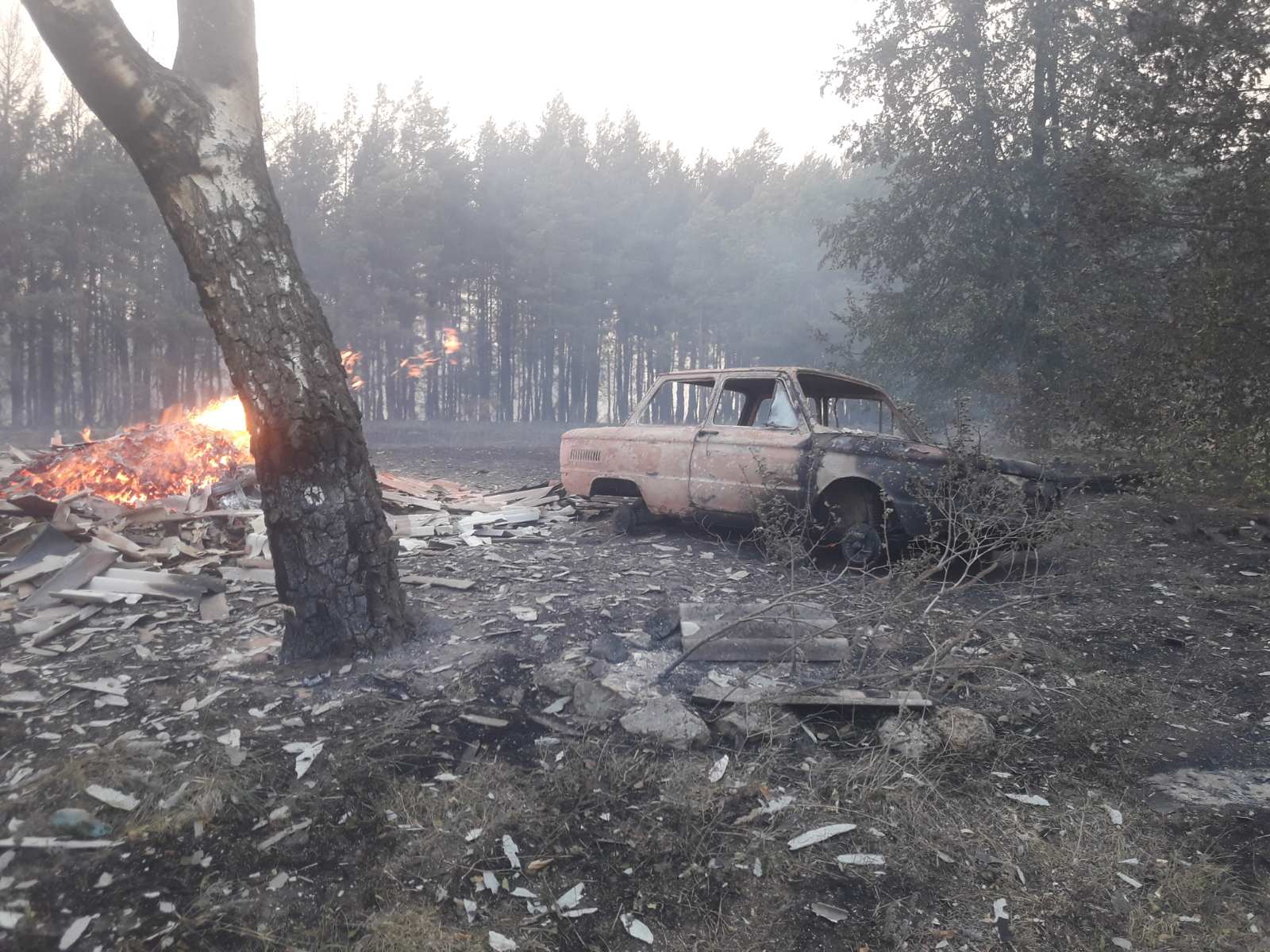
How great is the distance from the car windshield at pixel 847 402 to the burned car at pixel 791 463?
0.01 meters

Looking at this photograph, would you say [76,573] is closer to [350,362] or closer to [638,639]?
[638,639]

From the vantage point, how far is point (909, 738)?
3.71 meters

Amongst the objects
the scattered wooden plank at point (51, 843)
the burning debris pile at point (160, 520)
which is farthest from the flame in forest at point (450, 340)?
the scattered wooden plank at point (51, 843)

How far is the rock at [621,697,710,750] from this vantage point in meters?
3.72

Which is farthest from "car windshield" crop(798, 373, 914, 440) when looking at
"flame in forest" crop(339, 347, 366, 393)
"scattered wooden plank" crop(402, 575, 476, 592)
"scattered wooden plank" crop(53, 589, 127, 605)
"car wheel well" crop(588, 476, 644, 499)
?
"scattered wooden plank" crop(53, 589, 127, 605)

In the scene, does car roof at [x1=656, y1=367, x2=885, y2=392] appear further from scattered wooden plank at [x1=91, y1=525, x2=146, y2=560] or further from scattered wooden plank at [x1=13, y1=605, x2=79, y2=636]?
scattered wooden plank at [x1=13, y1=605, x2=79, y2=636]

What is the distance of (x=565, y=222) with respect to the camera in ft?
113

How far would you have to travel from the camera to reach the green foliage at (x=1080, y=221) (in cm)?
714

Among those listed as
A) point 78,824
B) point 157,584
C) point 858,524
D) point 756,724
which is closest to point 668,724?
point 756,724

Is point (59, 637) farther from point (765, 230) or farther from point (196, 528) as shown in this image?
point (765, 230)

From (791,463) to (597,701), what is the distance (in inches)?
134

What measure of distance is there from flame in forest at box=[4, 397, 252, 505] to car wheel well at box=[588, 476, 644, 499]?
154 inches

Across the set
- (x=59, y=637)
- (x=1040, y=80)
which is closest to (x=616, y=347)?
(x=1040, y=80)

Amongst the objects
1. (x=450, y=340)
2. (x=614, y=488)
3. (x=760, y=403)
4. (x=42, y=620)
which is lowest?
(x=42, y=620)
